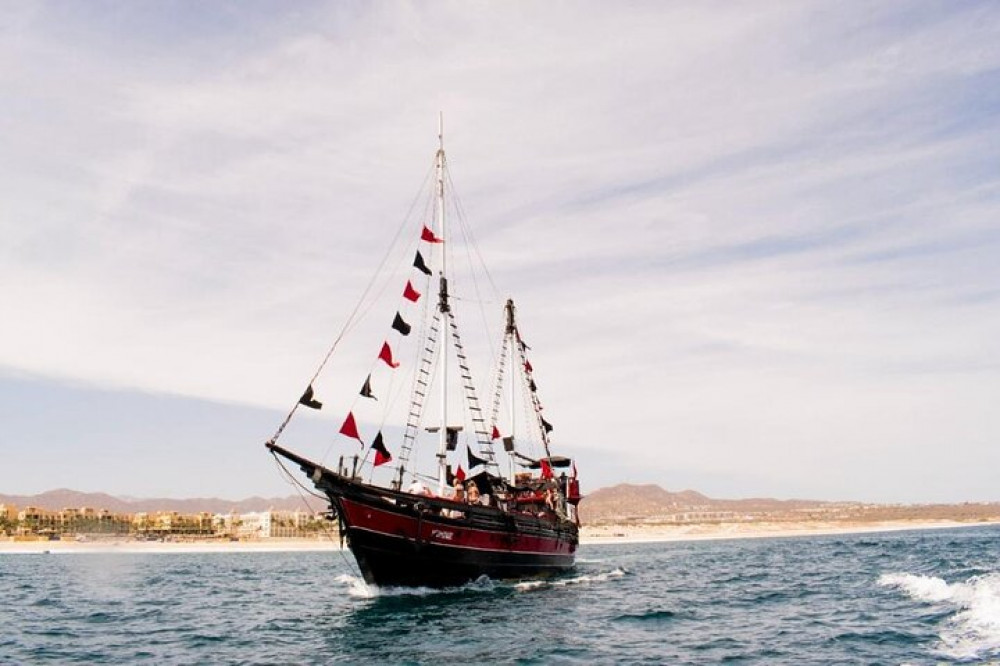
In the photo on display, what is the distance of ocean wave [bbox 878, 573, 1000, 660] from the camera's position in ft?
59.1

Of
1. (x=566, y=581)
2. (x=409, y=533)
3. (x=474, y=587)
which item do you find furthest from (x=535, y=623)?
(x=566, y=581)

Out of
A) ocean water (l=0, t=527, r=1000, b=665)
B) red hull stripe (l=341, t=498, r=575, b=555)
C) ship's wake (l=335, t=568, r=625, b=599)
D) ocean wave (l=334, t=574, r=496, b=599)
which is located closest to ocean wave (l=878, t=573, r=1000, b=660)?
ocean water (l=0, t=527, r=1000, b=665)

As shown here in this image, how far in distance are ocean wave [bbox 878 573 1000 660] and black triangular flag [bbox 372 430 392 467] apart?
22055 millimetres

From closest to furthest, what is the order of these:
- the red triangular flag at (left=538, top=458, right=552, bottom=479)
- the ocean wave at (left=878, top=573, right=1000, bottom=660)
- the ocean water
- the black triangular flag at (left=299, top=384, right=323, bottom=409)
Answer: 1. the ocean wave at (left=878, top=573, right=1000, bottom=660)
2. the ocean water
3. the black triangular flag at (left=299, top=384, right=323, bottom=409)
4. the red triangular flag at (left=538, top=458, right=552, bottom=479)

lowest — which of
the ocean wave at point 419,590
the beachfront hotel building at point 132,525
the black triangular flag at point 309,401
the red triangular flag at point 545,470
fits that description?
the beachfront hotel building at point 132,525

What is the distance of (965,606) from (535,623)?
49.1 ft

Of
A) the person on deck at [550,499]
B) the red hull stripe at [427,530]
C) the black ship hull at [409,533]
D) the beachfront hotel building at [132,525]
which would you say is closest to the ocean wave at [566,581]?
the red hull stripe at [427,530]

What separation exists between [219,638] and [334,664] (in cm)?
668

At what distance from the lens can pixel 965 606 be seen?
25062 mm

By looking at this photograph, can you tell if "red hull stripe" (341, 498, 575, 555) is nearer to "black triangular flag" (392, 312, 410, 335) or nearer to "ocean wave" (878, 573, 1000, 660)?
"black triangular flag" (392, 312, 410, 335)

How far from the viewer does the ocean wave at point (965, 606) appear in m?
18.0

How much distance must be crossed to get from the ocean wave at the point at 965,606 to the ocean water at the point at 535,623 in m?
0.08

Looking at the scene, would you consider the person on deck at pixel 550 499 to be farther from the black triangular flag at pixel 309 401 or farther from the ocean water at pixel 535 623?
the black triangular flag at pixel 309 401

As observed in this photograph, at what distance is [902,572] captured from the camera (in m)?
41.1
